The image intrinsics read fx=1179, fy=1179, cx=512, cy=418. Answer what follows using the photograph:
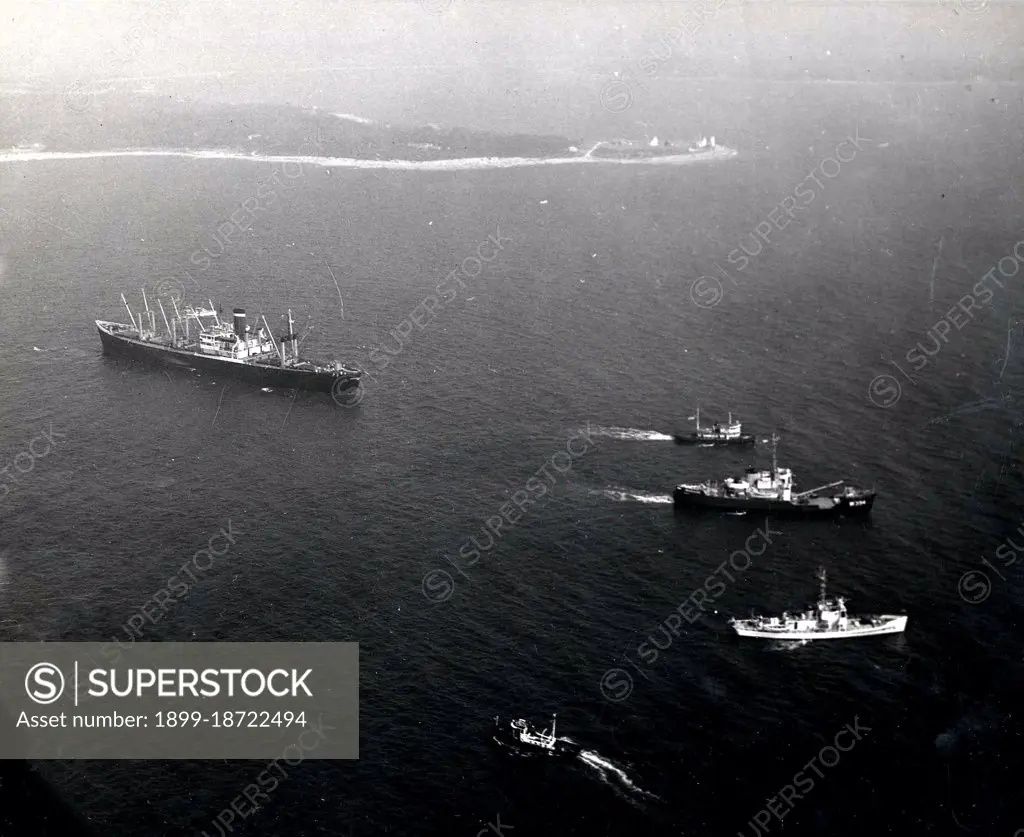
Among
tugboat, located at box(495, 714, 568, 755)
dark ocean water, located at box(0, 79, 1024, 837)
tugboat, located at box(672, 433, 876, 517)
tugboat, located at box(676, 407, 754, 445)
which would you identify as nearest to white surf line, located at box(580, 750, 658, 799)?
dark ocean water, located at box(0, 79, 1024, 837)

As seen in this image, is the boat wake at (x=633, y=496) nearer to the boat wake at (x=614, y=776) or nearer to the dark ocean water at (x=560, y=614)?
the dark ocean water at (x=560, y=614)

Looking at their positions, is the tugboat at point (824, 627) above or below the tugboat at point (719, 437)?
below

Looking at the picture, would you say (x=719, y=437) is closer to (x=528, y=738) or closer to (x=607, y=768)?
(x=528, y=738)

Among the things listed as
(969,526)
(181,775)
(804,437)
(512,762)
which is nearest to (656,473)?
(804,437)
